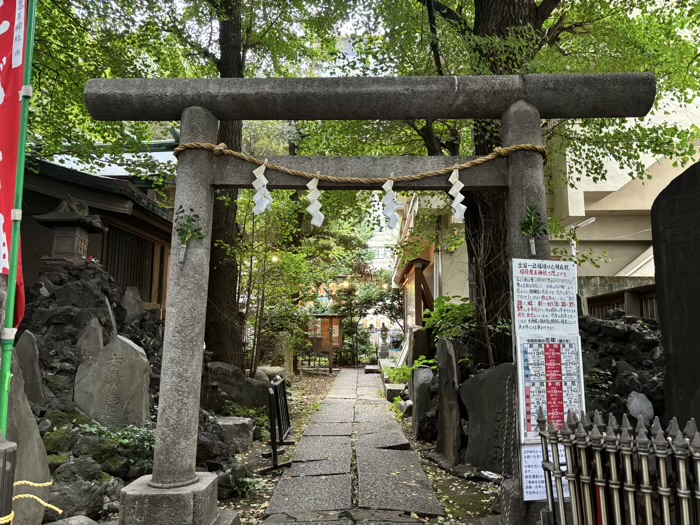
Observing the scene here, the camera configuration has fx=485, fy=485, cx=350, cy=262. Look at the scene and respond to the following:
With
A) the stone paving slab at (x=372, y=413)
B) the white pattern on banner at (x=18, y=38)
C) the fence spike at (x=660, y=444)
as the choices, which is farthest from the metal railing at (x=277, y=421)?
the fence spike at (x=660, y=444)

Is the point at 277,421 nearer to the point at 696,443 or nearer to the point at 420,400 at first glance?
the point at 420,400

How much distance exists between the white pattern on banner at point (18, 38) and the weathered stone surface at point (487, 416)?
5927 mm

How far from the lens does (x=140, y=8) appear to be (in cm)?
999

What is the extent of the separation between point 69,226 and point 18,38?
554 centimetres

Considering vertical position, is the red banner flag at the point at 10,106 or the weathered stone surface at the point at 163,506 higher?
the red banner flag at the point at 10,106

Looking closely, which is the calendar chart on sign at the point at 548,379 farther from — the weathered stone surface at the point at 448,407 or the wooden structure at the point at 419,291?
the wooden structure at the point at 419,291

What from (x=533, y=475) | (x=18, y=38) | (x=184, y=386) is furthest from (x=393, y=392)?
(x=18, y=38)

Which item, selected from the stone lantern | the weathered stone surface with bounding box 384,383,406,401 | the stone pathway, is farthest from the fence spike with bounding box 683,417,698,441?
the weathered stone surface with bounding box 384,383,406,401

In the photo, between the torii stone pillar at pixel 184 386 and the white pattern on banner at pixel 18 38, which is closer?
→ the white pattern on banner at pixel 18 38

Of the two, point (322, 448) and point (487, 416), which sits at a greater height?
point (487, 416)

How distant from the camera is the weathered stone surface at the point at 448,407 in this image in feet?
23.6

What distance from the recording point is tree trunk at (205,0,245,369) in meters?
10.8

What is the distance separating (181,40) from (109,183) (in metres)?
3.57

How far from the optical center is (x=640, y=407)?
570 centimetres
